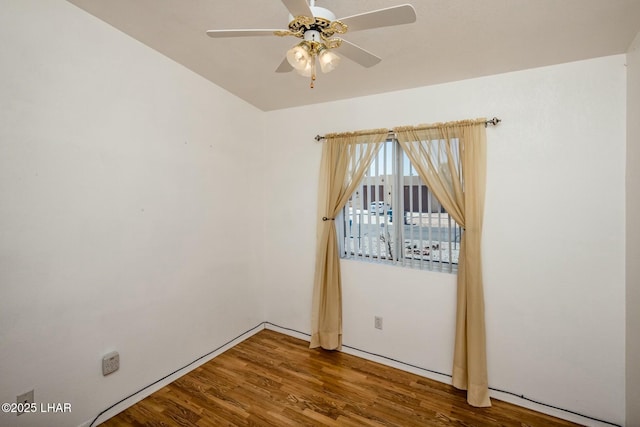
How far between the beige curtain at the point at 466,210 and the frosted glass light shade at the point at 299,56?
4.83ft

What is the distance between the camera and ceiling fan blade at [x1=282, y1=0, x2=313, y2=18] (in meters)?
1.07

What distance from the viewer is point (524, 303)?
7.13 feet

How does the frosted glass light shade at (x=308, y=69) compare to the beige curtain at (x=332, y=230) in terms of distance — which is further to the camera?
the beige curtain at (x=332, y=230)

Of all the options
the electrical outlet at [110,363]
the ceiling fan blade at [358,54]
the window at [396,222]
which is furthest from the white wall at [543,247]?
the electrical outlet at [110,363]

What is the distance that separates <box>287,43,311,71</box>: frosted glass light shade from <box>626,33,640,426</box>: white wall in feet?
6.76

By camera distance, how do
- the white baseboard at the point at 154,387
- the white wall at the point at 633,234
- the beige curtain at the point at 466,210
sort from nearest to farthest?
the white wall at the point at 633,234 → the white baseboard at the point at 154,387 → the beige curtain at the point at 466,210

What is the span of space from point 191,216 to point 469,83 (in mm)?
2630

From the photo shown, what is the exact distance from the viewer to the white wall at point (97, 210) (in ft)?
4.88

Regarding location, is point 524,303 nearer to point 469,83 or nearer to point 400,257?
point 400,257

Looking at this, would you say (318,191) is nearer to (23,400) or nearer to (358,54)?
(358,54)

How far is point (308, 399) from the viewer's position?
2.16 m

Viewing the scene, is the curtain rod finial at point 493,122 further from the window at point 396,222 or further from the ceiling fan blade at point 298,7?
the ceiling fan blade at point 298,7

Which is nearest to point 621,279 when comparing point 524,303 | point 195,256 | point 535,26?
point 524,303

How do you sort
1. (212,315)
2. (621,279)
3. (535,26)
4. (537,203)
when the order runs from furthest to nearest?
(212,315) < (537,203) < (621,279) < (535,26)
